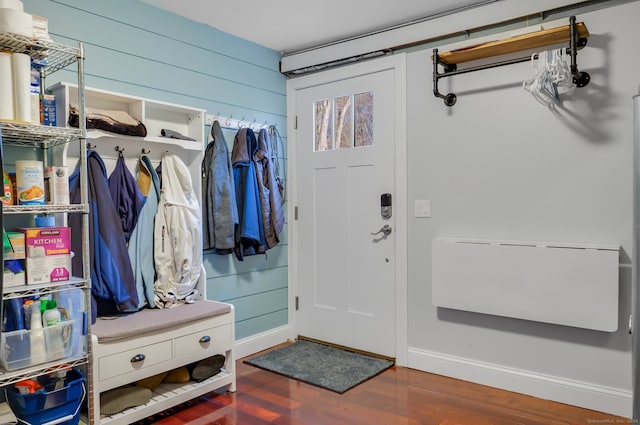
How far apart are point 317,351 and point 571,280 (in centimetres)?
185

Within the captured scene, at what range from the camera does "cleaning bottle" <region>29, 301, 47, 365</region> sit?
197 centimetres

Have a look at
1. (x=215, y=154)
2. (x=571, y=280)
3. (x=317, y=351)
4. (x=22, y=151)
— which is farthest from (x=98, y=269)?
(x=571, y=280)

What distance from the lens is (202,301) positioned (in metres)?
2.93

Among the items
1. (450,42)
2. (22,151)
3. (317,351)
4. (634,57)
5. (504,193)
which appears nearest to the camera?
(22,151)

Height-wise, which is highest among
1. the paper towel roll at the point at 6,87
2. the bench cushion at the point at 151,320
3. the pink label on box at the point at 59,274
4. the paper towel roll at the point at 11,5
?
the paper towel roll at the point at 11,5

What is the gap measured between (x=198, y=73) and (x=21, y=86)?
55.2 inches

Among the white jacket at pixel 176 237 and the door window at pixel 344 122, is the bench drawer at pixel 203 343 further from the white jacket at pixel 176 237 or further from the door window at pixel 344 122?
the door window at pixel 344 122

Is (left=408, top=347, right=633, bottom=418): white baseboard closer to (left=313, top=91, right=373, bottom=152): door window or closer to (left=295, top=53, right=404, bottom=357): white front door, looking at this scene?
(left=295, top=53, right=404, bottom=357): white front door

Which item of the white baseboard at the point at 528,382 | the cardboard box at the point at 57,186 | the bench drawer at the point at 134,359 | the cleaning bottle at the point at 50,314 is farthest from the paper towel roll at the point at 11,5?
the white baseboard at the point at 528,382

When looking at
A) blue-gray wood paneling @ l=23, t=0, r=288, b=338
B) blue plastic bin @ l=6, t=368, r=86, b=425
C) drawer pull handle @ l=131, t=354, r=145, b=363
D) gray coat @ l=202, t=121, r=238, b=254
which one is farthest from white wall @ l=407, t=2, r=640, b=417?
blue plastic bin @ l=6, t=368, r=86, b=425

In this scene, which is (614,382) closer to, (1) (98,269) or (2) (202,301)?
(2) (202,301)

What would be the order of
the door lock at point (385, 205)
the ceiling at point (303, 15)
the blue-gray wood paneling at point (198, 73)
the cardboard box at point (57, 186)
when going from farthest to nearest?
1. the door lock at point (385, 205)
2. the ceiling at point (303, 15)
3. the blue-gray wood paneling at point (198, 73)
4. the cardboard box at point (57, 186)

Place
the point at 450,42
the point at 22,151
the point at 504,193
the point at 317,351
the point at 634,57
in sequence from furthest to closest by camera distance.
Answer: the point at 317,351
the point at 450,42
the point at 504,193
the point at 634,57
the point at 22,151

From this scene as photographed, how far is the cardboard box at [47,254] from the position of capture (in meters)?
1.99
